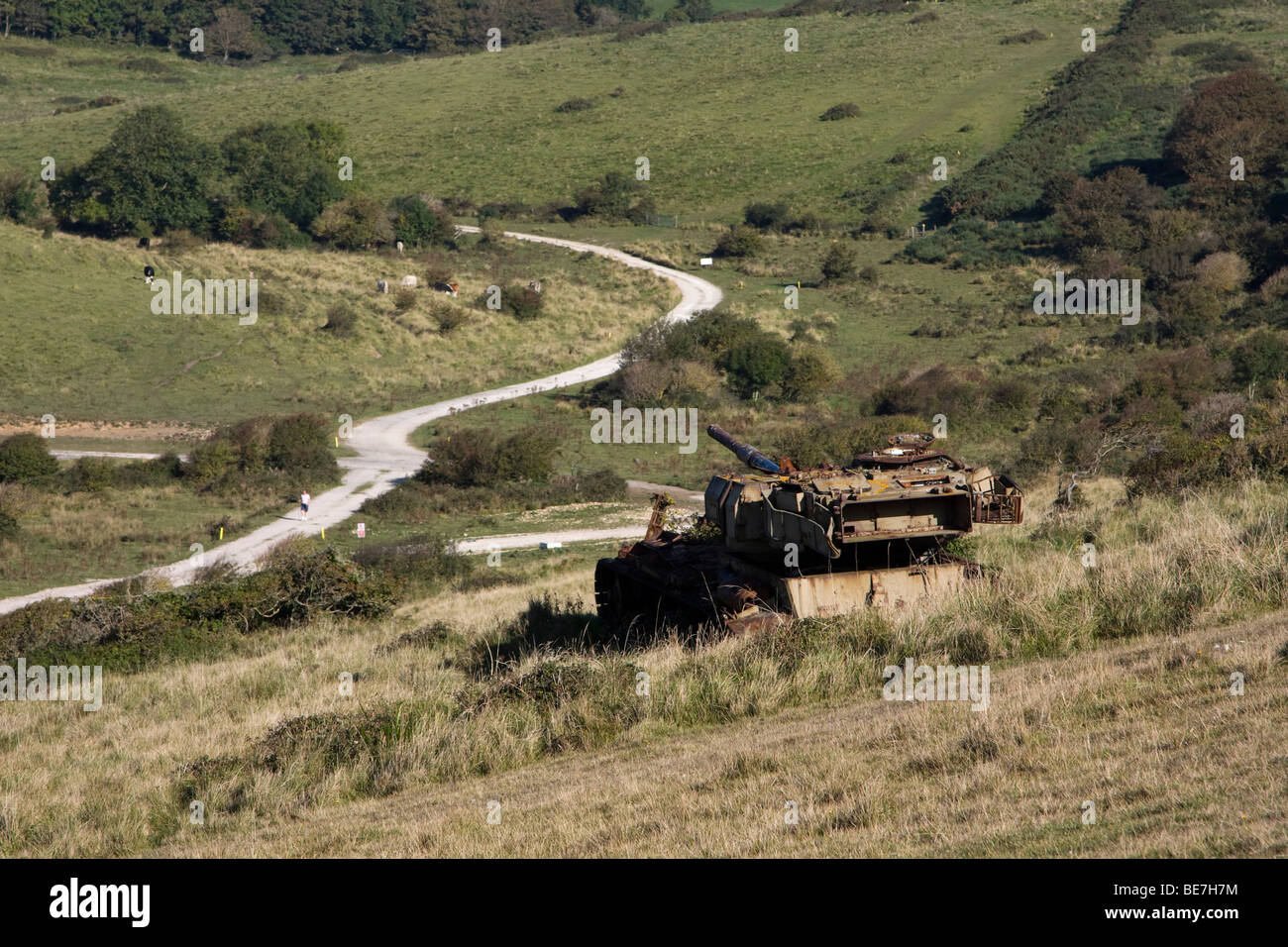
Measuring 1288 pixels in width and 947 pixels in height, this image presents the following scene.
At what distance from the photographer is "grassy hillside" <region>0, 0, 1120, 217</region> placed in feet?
284

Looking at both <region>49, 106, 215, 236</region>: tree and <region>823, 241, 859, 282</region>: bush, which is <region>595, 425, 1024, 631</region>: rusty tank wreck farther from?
<region>49, 106, 215, 236</region>: tree

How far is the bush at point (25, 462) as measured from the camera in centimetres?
3847

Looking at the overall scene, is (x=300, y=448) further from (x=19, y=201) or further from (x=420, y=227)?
(x=19, y=201)

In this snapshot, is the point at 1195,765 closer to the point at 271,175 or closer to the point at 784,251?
the point at 784,251

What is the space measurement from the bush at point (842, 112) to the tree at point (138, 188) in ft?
144

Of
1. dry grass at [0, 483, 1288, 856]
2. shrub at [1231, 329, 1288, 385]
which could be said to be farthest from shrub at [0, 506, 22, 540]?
shrub at [1231, 329, 1288, 385]

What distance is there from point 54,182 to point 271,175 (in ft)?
40.8

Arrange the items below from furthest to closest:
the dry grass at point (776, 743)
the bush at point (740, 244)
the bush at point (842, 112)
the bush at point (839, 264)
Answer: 1. the bush at point (842, 112)
2. the bush at point (740, 244)
3. the bush at point (839, 264)
4. the dry grass at point (776, 743)

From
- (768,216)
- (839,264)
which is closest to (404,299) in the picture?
(839,264)

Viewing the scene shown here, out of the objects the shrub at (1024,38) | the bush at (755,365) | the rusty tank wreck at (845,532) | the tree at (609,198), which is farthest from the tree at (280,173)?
the rusty tank wreck at (845,532)

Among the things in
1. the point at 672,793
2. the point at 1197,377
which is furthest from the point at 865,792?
the point at 1197,377

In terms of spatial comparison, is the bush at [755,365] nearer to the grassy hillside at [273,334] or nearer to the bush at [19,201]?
the grassy hillside at [273,334]

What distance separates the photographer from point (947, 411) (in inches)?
1687

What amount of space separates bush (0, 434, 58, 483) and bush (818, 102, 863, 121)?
6720 centimetres
